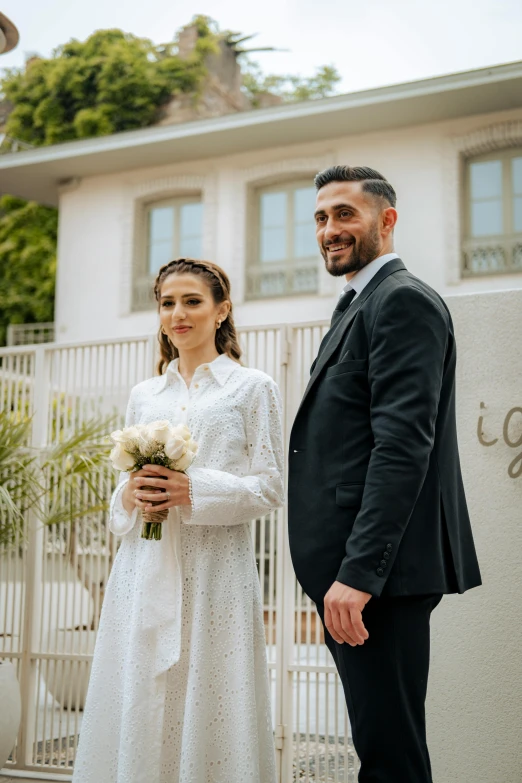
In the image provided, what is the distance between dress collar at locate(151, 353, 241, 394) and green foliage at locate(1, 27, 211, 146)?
52.1ft

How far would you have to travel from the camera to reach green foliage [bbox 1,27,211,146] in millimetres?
18203

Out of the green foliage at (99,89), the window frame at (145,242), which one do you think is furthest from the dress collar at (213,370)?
the green foliage at (99,89)

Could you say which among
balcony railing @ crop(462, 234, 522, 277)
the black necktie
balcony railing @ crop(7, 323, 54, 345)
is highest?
balcony railing @ crop(7, 323, 54, 345)

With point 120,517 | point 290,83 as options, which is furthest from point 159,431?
point 290,83

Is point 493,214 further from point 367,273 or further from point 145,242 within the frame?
point 367,273

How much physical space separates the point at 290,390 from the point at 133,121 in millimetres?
15355

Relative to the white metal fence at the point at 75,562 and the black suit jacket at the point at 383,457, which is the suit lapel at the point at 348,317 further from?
the white metal fence at the point at 75,562


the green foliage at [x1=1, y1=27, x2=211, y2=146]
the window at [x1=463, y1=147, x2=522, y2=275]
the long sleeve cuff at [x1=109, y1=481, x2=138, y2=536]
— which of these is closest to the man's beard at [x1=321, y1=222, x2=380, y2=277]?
the long sleeve cuff at [x1=109, y1=481, x2=138, y2=536]

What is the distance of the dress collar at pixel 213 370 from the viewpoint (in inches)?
115

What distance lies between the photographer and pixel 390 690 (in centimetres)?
202

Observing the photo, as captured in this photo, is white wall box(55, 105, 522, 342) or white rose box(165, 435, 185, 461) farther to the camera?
white wall box(55, 105, 522, 342)

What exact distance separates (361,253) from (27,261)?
16.9m

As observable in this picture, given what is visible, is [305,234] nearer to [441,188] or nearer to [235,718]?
[441,188]

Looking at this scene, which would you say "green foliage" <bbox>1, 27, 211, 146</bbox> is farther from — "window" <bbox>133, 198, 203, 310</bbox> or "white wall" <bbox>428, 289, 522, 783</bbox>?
"white wall" <bbox>428, 289, 522, 783</bbox>
